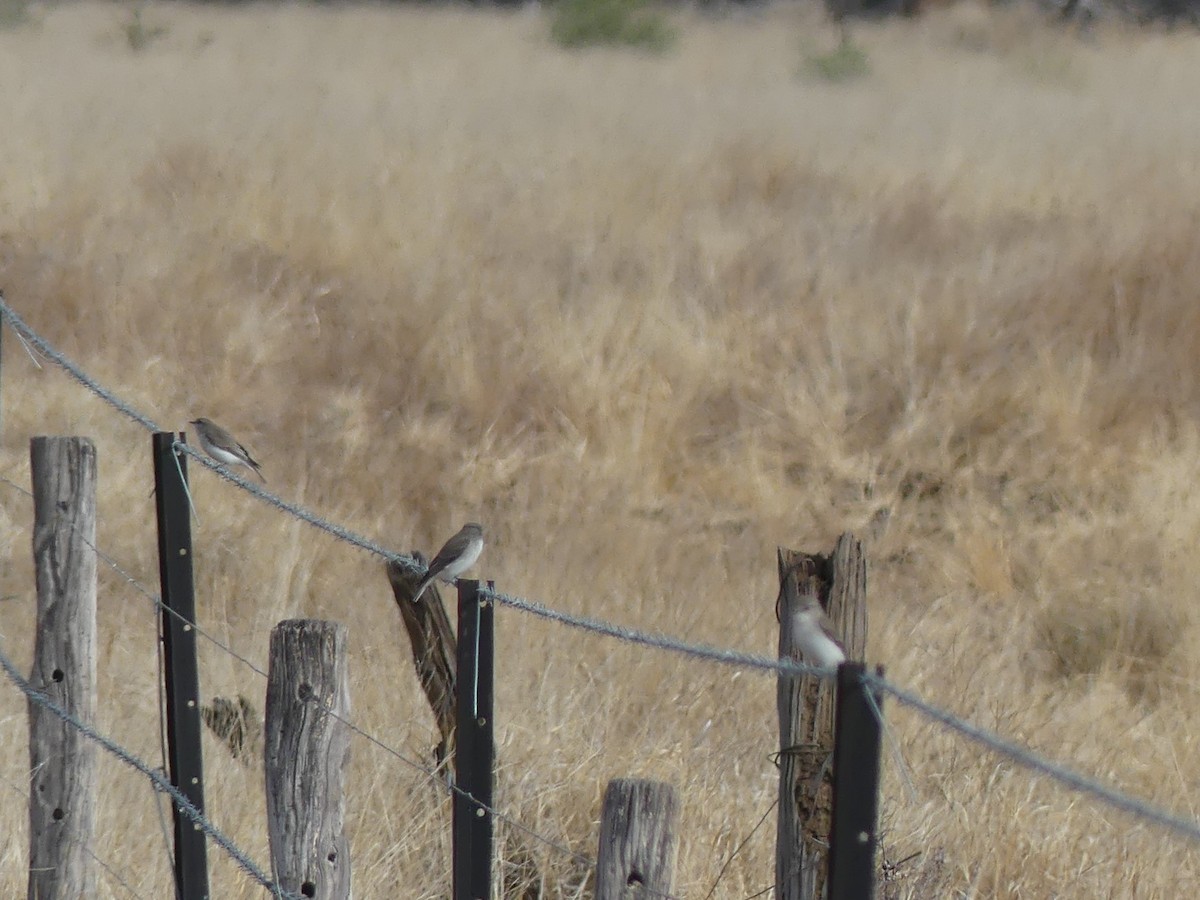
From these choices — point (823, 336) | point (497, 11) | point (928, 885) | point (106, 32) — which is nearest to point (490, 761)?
point (928, 885)

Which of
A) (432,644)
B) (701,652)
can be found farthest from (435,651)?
(701,652)

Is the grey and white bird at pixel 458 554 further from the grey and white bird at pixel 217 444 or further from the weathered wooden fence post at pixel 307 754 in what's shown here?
the grey and white bird at pixel 217 444

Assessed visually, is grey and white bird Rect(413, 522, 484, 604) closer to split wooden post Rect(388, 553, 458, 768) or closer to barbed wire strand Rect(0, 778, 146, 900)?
split wooden post Rect(388, 553, 458, 768)

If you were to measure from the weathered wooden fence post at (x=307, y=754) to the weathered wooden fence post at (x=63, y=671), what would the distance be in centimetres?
84

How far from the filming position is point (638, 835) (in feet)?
8.25

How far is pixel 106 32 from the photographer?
23875 millimetres

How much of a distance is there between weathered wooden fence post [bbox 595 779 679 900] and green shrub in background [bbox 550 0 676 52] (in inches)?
919

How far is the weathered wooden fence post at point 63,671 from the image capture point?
147 inches

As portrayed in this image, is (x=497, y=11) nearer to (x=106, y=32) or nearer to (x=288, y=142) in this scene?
(x=106, y=32)

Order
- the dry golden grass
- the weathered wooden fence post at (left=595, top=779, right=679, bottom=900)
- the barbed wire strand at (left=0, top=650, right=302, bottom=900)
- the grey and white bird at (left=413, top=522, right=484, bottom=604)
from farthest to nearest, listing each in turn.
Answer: the dry golden grass, the grey and white bird at (left=413, top=522, right=484, bottom=604), the barbed wire strand at (left=0, top=650, right=302, bottom=900), the weathered wooden fence post at (left=595, top=779, right=679, bottom=900)

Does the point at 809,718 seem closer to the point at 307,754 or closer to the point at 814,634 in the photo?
the point at 814,634

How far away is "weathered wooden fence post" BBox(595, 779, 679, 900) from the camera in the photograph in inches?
98.6

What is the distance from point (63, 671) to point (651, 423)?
4780 millimetres

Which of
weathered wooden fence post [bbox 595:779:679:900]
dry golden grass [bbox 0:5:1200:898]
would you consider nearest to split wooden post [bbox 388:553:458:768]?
dry golden grass [bbox 0:5:1200:898]
